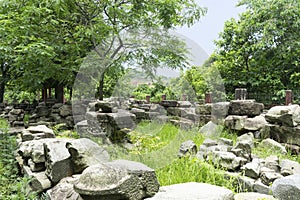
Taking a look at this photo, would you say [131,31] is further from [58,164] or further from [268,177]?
[268,177]

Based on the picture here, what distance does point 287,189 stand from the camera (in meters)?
1.76

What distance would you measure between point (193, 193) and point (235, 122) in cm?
294

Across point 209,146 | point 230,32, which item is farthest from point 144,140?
point 230,32

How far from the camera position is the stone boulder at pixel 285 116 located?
383 centimetres

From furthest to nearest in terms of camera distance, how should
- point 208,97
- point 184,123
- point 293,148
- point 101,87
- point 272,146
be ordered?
point 208,97 → point 293,148 → point 272,146 → point 101,87 → point 184,123

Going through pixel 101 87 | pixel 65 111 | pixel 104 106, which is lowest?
pixel 65 111

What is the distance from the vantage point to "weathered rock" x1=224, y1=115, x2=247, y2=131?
4270 millimetres

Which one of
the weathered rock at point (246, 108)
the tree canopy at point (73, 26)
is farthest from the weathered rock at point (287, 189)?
the weathered rock at point (246, 108)

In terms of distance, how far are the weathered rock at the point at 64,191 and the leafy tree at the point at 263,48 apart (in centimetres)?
696

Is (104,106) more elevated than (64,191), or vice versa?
(104,106)

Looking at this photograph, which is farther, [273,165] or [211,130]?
[211,130]

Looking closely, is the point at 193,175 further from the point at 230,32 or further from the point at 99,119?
the point at 230,32

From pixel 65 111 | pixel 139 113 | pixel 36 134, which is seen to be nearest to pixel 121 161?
pixel 139 113

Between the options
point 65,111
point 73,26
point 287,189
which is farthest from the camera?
point 65,111
